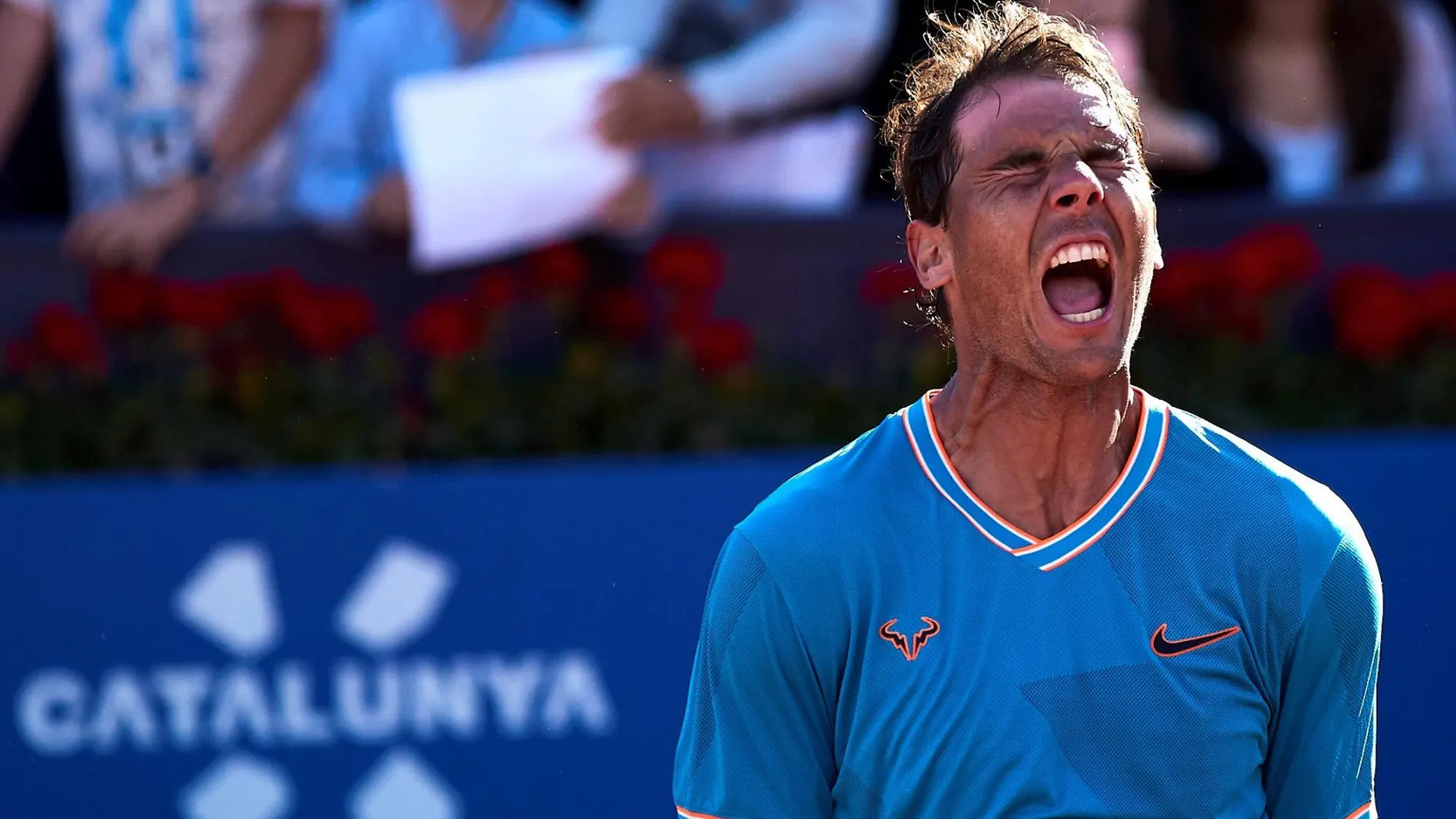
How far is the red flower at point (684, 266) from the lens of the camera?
467 centimetres

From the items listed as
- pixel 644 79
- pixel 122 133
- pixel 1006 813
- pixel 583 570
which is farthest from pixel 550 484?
pixel 1006 813

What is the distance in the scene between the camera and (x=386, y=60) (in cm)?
487

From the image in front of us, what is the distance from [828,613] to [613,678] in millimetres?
1911

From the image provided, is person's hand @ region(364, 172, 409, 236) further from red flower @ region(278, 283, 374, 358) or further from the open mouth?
the open mouth

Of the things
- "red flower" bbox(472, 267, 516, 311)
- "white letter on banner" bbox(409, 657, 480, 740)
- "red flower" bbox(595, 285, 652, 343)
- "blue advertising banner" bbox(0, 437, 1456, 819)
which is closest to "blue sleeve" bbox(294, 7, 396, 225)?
"red flower" bbox(472, 267, 516, 311)

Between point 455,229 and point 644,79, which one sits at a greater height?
point 644,79

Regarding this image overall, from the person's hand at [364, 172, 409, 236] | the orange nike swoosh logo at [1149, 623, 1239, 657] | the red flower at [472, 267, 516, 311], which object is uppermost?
the orange nike swoosh logo at [1149, 623, 1239, 657]

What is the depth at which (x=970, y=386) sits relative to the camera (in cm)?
232

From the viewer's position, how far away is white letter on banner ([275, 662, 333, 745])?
395 cm

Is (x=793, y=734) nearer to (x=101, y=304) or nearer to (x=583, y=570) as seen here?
(x=583, y=570)

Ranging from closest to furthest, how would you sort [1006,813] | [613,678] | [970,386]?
1. [1006,813]
2. [970,386]
3. [613,678]

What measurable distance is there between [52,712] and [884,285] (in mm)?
2298

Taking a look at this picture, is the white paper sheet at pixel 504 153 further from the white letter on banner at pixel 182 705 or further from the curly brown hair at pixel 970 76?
the curly brown hair at pixel 970 76

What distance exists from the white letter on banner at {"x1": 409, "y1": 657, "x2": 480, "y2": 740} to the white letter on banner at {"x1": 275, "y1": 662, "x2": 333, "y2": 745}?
201 millimetres
